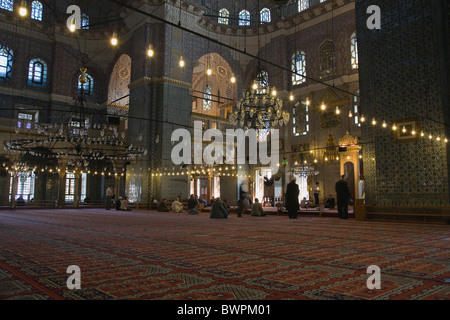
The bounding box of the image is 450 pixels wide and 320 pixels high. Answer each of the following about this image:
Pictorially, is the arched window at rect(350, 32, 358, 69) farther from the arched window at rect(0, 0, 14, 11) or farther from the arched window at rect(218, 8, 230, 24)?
the arched window at rect(0, 0, 14, 11)

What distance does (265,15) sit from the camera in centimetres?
1550

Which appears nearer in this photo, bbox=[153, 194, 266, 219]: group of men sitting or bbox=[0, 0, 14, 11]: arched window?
bbox=[153, 194, 266, 219]: group of men sitting

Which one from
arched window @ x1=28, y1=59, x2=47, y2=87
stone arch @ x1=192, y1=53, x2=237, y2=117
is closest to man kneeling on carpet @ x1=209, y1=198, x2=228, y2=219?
stone arch @ x1=192, y1=53, x2=237, y2=117

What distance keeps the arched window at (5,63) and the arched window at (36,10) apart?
1.91m

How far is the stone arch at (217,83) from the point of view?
15328 mm

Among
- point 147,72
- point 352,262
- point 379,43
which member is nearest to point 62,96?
point 147,72

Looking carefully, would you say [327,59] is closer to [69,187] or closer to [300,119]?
[300,119]

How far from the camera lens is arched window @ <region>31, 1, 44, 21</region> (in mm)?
14633

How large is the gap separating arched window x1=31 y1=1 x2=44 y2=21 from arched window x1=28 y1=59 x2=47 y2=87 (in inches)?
72.1

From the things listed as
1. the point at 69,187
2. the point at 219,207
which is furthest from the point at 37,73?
the point at 219,207

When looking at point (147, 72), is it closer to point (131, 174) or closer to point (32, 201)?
point (131, 174)

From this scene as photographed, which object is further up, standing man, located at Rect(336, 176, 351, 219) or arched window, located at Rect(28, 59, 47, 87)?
arched window, located at Rect(28, 59, 47, 87)

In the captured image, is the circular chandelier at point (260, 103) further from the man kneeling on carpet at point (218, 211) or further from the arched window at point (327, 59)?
the arched window at point (327, 59)

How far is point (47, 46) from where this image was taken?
14.7m
